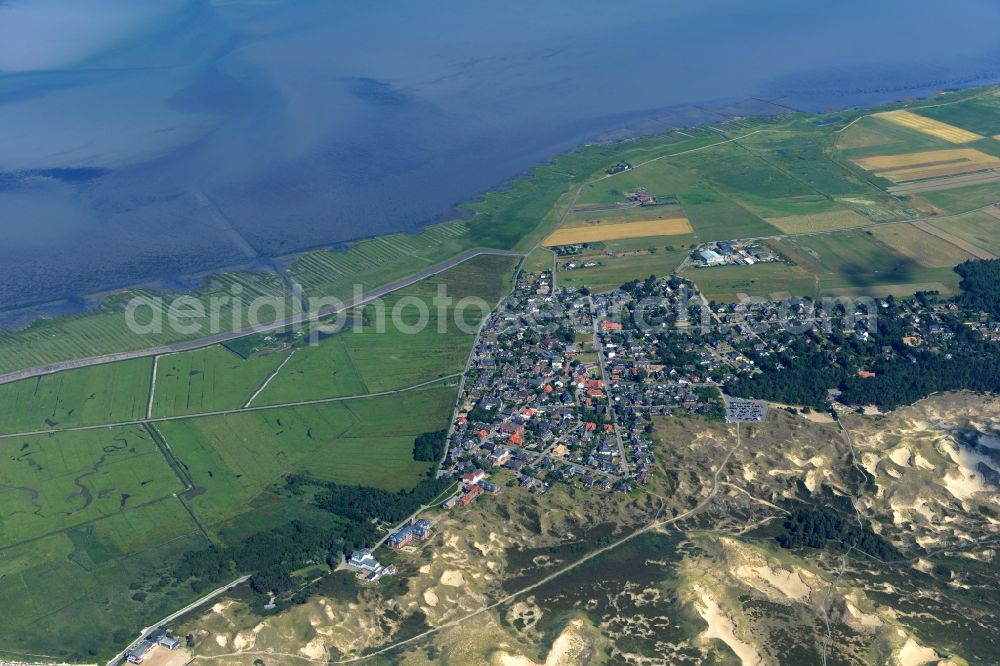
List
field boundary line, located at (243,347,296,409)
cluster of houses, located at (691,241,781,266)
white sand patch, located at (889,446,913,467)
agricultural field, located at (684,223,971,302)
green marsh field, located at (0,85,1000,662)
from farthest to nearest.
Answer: cluster of houses, located at (691,241,781,266), agricultural field, located at (684,223,971,302), field boundary line, located at (243,347,296,409), white sand patch, located at (889,446,913,467), green marsh field, located at (0,85,1000,662)

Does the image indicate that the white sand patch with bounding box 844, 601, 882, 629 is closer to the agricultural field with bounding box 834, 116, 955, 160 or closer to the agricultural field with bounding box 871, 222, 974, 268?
the agricultural field with bounding box 871, 222, 974, 268

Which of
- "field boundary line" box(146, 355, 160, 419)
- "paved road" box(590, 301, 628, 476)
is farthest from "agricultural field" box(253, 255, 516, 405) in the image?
"paved road" box(590, 301, 628, 476)

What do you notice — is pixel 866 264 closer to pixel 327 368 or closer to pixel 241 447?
pixel 327 368

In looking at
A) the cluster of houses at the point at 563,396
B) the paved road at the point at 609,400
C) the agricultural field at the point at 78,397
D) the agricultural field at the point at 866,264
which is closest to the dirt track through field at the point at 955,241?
the agricultural field at the point at 866,264

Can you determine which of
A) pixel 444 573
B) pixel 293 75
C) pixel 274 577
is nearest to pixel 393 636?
pixel 444 573

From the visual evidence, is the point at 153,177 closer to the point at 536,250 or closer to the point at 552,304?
the point at 536,250

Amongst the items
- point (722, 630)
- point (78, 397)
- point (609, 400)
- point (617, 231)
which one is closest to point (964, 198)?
point (617, 231)
